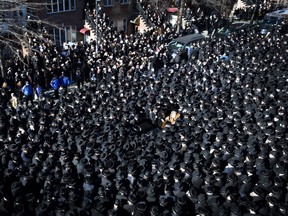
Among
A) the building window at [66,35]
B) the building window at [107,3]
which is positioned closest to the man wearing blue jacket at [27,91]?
the building window at [66,35]

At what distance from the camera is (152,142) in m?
9.45

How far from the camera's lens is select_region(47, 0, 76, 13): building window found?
2268 cm

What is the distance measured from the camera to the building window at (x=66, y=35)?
24.3 m

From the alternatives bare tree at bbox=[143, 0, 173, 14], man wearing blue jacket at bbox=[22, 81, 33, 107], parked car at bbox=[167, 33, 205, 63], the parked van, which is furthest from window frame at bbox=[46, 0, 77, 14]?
the parked van

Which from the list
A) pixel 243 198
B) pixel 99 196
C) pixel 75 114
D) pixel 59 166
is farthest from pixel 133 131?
pixel 243 198

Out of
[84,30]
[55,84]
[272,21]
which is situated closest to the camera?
[55,84]

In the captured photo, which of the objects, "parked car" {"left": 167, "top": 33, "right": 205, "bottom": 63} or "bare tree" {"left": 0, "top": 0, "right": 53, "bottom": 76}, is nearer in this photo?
"bare tree" {"left": 0, "top": 0, "right": 53, "bottom": 76}

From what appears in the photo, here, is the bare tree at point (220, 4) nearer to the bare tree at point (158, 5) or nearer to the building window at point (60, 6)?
the bare tree at point (158, 5)

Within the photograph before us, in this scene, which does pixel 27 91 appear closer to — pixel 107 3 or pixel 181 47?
pixel 181 47

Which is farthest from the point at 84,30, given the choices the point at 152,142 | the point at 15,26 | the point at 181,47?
the point at 152,142

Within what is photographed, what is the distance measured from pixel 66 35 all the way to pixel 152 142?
1775 cm

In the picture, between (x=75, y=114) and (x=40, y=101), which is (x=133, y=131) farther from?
(x=40, y=101)

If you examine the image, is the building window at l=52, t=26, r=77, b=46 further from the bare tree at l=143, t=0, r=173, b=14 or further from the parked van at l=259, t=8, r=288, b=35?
the parked van at l=259, t=8, r=288, b=35

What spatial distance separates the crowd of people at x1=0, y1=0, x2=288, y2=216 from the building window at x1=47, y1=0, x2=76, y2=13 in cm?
798
